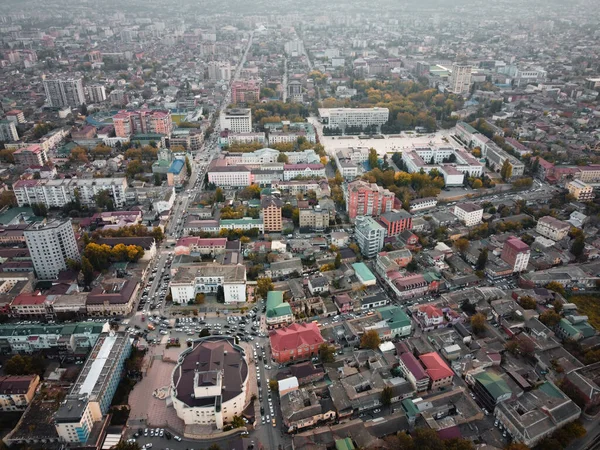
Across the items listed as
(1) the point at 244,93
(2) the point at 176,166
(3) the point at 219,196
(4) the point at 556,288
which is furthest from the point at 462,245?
(1) the point at 244,93

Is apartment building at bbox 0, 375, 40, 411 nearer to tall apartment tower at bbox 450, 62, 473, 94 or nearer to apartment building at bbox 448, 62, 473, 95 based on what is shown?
apartment building at bbox 448, 62, 473, 95

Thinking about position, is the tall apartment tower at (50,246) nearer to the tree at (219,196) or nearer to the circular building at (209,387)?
the tree at (219,196)

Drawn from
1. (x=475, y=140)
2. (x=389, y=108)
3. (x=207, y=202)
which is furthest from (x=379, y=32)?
A: (x=207, y=202)

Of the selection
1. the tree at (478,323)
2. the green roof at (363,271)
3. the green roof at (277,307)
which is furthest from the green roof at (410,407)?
the green roof at (363,271)

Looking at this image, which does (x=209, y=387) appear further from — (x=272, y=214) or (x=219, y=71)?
(x=219, y=71)

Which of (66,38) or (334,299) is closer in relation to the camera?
(334,299)

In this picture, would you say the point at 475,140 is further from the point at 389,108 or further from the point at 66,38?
the point at 66,38
